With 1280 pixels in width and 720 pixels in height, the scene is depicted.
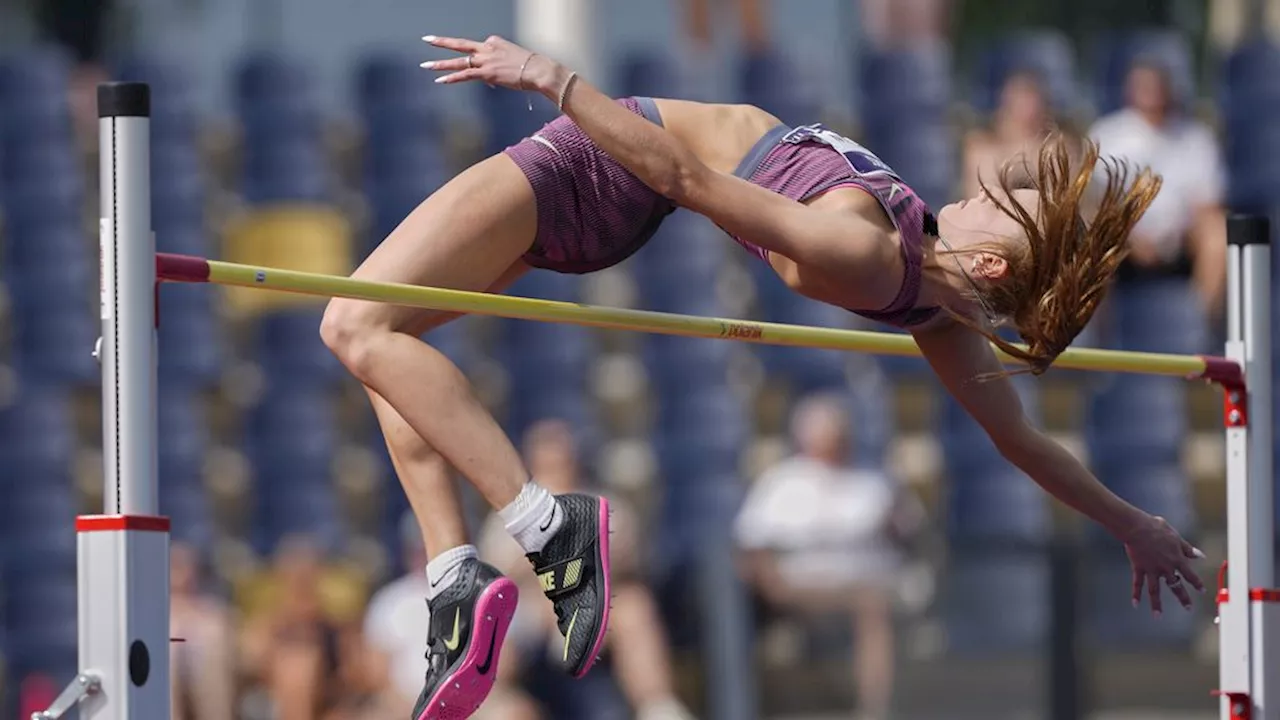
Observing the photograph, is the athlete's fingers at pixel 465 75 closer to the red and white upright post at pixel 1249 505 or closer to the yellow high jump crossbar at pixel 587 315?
the yellow high jump crossbar at pixel 587 315

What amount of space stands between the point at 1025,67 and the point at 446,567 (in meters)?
6.09

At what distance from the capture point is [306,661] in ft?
25.1

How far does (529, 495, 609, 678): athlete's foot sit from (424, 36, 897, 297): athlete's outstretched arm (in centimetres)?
67

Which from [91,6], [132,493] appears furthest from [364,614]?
[91,6]

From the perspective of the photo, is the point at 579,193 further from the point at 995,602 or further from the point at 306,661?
the point at 306,661

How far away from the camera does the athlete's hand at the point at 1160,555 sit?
4906 mm

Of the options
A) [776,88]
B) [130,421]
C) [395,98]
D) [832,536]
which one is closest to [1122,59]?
[776,88]

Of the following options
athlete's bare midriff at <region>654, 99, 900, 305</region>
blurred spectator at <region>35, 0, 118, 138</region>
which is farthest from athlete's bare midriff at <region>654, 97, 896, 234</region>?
blurred spectator at <region>35, 0, 118, 138</region>

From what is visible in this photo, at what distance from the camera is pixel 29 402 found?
923 centimetres

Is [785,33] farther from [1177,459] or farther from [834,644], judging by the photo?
[834,644]

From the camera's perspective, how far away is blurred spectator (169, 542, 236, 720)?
7719 millimetres

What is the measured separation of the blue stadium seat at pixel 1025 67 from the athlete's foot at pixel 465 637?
591 centimetres

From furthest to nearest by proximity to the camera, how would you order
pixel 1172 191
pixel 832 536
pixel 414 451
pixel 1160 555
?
pixel 1172 191 → pixel 832 536 → pixel 1160 555 → pixel 414 451

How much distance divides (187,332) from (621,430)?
6.42 feet
